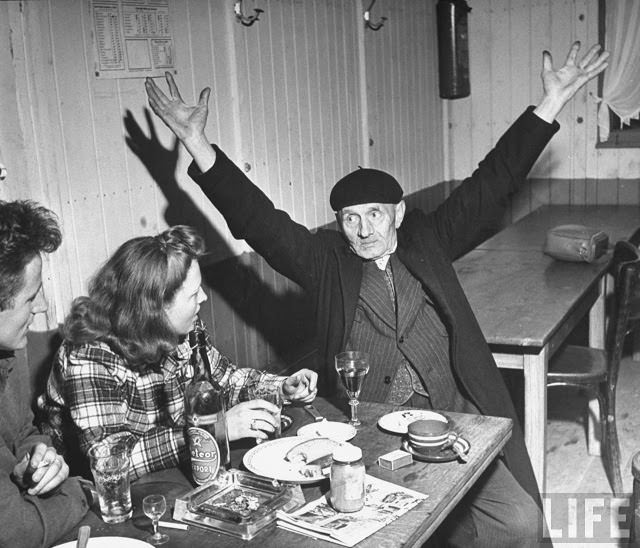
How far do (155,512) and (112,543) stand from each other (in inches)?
4.3

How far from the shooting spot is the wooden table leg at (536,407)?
10.6ft

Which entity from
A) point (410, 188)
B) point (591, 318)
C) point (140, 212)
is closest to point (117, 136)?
point (140, 212)

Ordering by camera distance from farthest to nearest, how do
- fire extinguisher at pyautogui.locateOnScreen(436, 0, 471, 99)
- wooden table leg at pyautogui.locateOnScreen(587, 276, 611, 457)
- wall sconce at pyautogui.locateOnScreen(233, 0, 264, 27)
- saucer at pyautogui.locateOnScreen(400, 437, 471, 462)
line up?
fire extinguisher at pyautogui.locateOnScreen(436, 0, 471, 99), wooden table leg at pyautogui.locateOnScreen(587, 276, 611, 457), wall sconce at pyautogui.locateOnScreen(233, 0, 264, 27), saucer at pyautogui.locateOnScreen(400, 437, 471, 462)

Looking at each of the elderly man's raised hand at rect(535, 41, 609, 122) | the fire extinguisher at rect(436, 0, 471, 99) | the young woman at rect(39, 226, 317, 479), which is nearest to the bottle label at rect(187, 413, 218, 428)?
the young woman at rect(39, 226, 317, 479)

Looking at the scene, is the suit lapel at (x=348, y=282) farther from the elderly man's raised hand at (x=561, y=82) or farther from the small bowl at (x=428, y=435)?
the elderly man's raised hand at (x=561, y=82)

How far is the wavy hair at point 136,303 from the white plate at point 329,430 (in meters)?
0.45

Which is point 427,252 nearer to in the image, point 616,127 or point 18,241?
point 18,241

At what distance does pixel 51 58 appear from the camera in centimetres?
291

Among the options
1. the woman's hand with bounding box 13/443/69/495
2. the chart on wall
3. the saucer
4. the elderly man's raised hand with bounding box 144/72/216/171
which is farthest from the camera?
the chart on wall

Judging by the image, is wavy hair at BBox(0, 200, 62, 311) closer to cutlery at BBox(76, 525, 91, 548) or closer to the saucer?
cutlery at BBox(76, 525, 91, 548)

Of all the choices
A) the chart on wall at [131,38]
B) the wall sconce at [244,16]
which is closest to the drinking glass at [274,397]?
the chart on wall at [131,38]

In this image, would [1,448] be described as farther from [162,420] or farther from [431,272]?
[431,272]

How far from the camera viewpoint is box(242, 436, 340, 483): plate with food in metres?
2.06

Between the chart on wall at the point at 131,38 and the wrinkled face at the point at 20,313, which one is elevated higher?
the chart on wall at the point at 131,38
